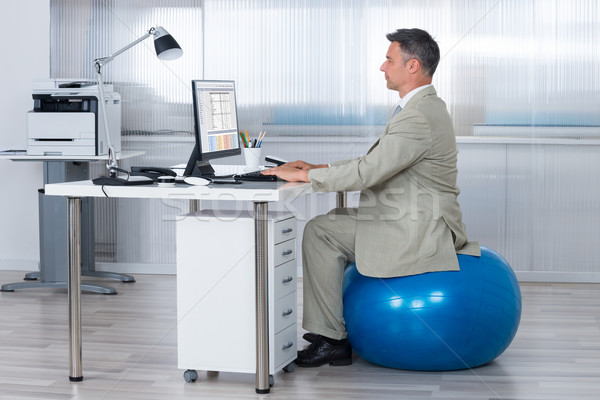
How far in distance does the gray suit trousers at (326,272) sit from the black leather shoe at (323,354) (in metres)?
0.05

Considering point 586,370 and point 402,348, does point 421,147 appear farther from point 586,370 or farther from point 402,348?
point 586,370

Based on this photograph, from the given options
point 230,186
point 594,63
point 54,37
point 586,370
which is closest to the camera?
point 230,186

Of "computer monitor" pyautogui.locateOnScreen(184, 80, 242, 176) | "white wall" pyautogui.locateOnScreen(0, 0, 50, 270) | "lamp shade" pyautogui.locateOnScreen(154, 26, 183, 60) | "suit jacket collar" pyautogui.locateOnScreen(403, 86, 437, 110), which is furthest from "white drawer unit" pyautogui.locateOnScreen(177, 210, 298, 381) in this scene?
"white wall" pyautogui.locateOnScreen(0, 0, 50, 270)

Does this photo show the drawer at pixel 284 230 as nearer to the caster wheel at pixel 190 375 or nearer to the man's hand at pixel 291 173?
the man's hand at pixel 291 173

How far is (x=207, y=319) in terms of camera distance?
2.73 metres

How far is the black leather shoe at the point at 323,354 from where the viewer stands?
2967 millimetres

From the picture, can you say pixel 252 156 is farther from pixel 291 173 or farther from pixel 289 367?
pixel 289 367

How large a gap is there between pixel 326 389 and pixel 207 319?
488mm

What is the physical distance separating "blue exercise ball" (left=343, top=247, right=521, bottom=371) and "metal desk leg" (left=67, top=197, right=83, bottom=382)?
99 centimetres

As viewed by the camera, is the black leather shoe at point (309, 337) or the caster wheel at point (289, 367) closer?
the caster wheel at point (289, 367)

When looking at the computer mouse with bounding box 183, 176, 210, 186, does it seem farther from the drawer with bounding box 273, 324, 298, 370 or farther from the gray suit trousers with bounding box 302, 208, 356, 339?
the drawer with bounding box 273, 324, 298, 370

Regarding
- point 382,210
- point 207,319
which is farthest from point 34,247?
point 382,210

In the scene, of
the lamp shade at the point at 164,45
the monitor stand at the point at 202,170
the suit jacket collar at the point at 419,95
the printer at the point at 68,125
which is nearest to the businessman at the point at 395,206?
the suit jacket collar at the point at 419,95

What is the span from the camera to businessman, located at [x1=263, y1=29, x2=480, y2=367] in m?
2.72
